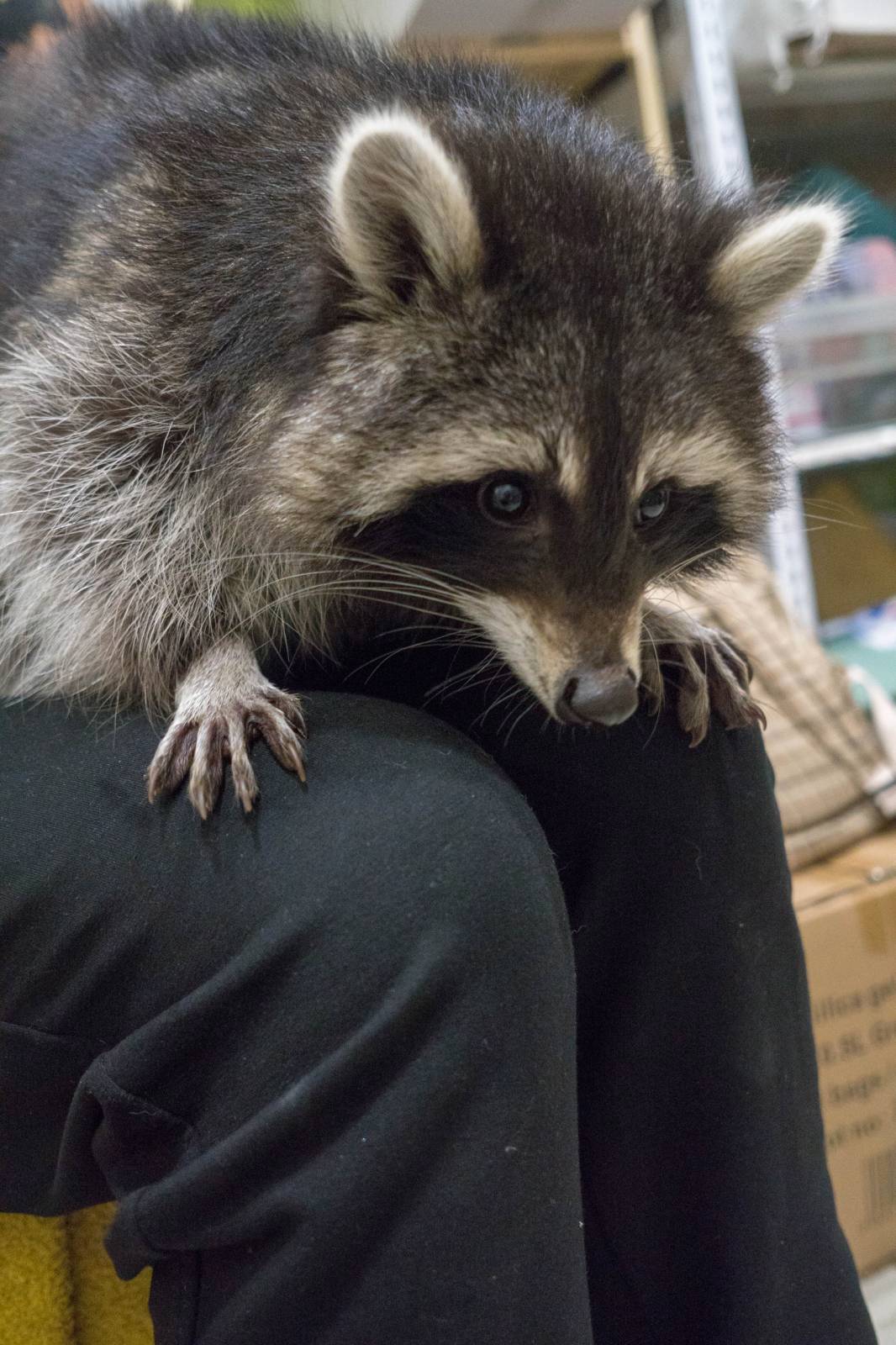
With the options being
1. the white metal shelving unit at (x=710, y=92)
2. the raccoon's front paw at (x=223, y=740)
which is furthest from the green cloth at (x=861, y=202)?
the raccoon's front paw at (x=223, y=740)

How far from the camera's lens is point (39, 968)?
2.77 ft

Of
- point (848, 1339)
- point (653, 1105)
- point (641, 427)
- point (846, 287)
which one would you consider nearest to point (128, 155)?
point (641, 427)

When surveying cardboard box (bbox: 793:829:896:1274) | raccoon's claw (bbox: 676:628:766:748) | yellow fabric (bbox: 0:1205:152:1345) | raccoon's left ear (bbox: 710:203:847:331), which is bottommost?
cardboard box (bbox: 793:829:896:1274)

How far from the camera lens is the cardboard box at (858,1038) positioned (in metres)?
1.81

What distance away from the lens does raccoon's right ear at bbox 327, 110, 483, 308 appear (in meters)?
0.91

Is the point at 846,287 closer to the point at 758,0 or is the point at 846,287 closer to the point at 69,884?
the point at 758,0

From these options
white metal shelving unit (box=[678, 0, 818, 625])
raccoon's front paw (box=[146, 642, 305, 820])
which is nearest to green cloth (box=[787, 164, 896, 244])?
white metal shelving unit (box=[678, 0, 818, 625])

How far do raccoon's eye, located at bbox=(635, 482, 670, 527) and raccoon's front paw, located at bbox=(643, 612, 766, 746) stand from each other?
0.12 meters

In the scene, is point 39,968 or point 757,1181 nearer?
point 39,968

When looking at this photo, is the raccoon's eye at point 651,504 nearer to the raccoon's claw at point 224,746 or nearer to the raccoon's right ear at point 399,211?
the raccoon's right ear at point 399,211

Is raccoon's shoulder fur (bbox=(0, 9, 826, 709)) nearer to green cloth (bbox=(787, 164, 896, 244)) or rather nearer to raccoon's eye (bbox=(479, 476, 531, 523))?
raccoon's eye (bbox=(479, 476, 531, 523))

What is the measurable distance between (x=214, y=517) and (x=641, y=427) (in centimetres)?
42

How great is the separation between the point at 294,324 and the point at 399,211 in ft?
0.46

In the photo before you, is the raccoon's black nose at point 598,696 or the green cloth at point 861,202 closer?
the raccoon's black nose at point 598,696
